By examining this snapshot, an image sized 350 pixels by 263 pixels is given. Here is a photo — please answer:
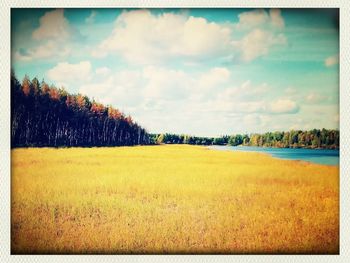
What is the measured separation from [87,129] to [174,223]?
158 centimetres

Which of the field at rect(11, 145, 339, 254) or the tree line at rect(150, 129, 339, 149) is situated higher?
the tree line at rect(150, 129, 339, 149)

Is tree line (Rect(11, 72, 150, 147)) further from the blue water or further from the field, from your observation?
the blue water

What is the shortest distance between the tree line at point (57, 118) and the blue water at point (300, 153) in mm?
1104

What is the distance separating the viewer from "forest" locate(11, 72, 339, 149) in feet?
14.9

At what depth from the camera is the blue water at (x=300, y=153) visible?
4535 millimetres

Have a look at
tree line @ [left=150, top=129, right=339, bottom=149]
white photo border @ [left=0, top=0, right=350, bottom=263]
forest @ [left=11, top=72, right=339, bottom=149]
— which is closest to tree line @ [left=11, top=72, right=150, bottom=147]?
forest @ [left=11, top=72, right=339, bottom=149]

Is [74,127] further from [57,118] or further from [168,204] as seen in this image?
[168,204]

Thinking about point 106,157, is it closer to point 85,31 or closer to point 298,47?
point 85,31

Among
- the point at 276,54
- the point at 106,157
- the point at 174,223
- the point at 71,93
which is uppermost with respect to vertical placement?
the point at 276,54

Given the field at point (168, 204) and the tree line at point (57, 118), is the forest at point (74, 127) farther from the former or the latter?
the field at point (168, 204)

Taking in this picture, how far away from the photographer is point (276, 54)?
456 cm

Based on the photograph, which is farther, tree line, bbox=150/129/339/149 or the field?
tree line, bbox=150/129/339/149

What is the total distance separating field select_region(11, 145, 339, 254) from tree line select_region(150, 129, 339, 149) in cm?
13

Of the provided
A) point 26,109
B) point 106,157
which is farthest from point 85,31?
point 106,157
